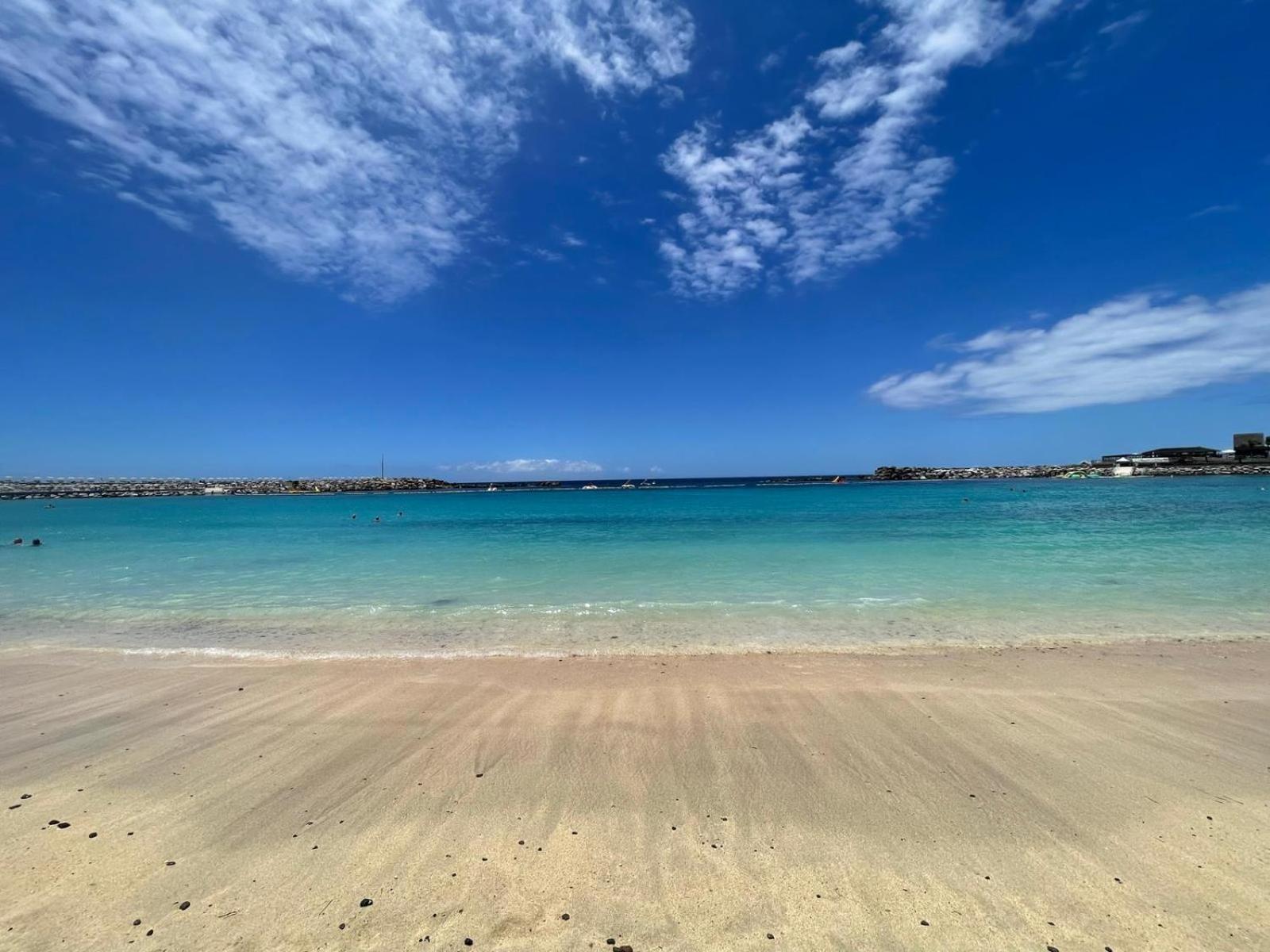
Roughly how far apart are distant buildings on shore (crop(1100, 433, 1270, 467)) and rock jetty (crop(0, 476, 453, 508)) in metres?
129

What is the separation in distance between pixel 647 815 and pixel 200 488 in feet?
411

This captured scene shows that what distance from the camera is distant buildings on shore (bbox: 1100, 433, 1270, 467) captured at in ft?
249

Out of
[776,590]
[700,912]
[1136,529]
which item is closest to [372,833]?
[700,912]

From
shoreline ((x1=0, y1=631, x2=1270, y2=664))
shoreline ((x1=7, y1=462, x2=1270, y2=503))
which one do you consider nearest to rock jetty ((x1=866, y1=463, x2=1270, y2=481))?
shoreline ((x1=7, y1=462, x2=1270, y2=503))

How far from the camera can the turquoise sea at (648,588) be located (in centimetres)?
812

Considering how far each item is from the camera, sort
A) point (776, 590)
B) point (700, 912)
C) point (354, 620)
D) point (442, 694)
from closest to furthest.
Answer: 1. point (700, 912)
2. point (442, 694)
3. point (354, 620)
4. point (776, 590)

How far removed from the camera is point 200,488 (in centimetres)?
9906

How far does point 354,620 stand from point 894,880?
8983mm

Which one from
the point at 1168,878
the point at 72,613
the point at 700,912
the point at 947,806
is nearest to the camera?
the point at 700,912

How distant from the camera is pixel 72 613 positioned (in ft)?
32.6

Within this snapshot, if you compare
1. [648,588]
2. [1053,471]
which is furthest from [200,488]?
[1053,471]

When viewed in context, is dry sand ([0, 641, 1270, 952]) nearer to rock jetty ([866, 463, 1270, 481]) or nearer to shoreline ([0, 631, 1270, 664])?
shoreline ([0, 631, 1270, 664])

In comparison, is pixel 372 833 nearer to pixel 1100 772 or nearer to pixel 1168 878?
pixel 1168 878

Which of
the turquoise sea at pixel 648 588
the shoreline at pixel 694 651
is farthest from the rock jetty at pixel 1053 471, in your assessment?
the shoreline at pixel 694 651
